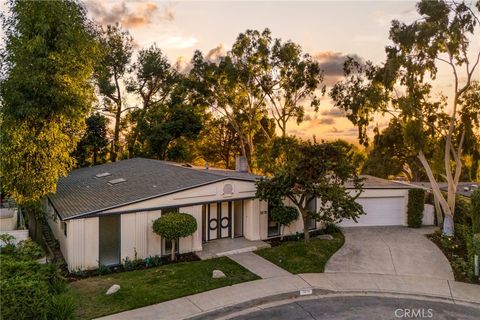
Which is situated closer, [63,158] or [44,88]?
[44,88]

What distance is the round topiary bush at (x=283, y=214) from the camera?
54.5 feet

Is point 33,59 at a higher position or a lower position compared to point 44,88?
higher

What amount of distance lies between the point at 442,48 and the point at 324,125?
45.9ft

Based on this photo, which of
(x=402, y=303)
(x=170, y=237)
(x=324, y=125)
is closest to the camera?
(x=402, y=303)

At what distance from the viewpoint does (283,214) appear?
654 inches

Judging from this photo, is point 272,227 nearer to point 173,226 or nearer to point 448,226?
point 173,226

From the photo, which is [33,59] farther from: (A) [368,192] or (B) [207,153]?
(B) [207,153]

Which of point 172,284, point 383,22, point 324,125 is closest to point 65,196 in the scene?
point 172,284

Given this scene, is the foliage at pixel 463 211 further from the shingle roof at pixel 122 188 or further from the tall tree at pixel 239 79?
the tall tree at pixel 239 79

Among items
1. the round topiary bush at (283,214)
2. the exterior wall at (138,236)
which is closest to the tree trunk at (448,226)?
the round topiary bush at (283,214)

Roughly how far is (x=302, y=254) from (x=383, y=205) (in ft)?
25.2

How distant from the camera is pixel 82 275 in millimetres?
12703

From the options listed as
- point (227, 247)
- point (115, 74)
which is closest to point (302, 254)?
point (227, 247)

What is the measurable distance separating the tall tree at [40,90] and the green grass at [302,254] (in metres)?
9.55
